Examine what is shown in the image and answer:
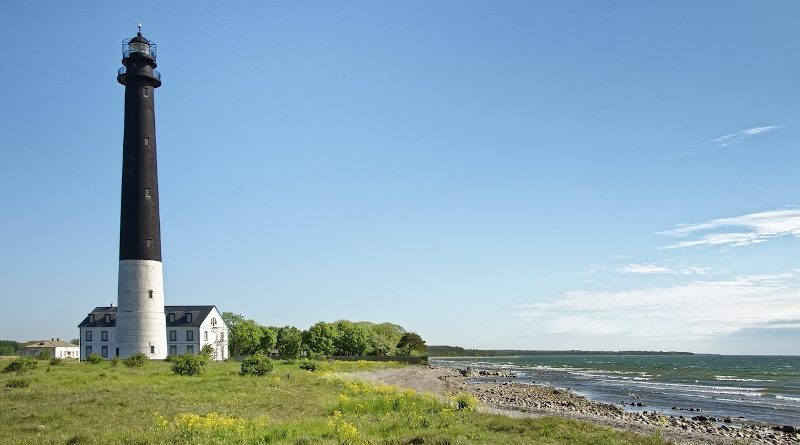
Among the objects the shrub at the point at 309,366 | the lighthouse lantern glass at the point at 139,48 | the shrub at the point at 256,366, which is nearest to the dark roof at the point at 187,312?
the shrub at the point at 309,366

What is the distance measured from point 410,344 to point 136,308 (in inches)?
3487

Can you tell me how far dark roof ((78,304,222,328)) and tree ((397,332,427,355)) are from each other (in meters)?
56.6

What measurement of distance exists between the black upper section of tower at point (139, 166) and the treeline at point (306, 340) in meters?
42.2

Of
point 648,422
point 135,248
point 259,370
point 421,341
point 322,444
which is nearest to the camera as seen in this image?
point 322,444

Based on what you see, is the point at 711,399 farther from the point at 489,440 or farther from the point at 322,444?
the point at 322,444

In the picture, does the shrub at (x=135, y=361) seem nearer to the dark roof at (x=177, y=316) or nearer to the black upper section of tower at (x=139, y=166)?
the black upper section of tower at (x=139, y=166)

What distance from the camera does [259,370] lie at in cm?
4466

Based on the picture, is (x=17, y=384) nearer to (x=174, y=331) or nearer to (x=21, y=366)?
(x=21, y=366)

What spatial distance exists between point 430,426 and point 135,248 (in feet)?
121

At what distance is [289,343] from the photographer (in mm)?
98188

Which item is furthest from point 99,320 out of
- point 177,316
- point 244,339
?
point 244,339

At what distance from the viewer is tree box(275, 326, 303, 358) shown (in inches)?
3848

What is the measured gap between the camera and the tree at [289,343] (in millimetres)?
97750

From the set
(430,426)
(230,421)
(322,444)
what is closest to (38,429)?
(230,421)
